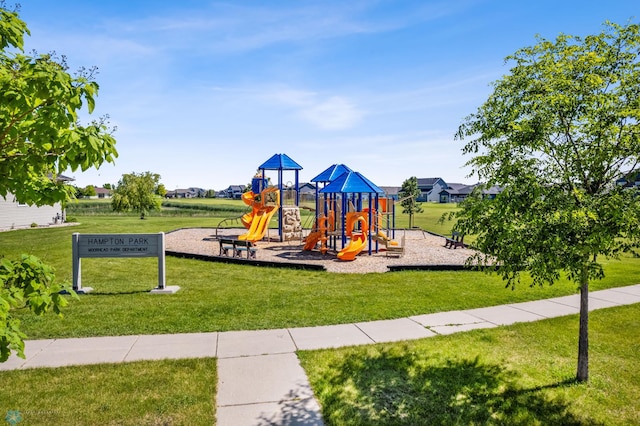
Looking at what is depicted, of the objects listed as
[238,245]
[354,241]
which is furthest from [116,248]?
[354,241]

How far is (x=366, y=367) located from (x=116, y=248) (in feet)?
27.6

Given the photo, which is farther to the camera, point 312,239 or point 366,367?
point 312,239

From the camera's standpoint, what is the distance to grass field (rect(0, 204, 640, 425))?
5.02 m

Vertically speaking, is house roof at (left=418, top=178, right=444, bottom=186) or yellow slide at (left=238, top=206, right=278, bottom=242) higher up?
house roof at (left=418, top=178, right=444, bottom=186)

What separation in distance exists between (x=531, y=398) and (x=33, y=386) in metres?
7.08

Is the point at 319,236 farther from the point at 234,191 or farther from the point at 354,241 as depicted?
the point at 234,191

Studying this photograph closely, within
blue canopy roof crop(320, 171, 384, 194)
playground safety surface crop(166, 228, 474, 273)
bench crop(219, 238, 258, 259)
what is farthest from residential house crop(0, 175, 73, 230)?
blue canopy roof crop(320, 171, 384, 194)

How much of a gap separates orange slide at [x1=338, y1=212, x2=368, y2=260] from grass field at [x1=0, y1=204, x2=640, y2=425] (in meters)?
4.66

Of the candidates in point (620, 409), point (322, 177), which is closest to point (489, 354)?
point (620, 409)

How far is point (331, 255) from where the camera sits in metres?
18.1

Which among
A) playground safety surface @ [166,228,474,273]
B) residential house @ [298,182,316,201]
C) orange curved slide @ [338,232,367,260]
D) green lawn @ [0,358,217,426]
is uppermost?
residential house @ [298,182,316,201]

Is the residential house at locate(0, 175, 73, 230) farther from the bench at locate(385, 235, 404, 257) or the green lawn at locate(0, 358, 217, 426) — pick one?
the green lawn at locate(0, 358, 217, 426)

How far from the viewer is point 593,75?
205 inches
